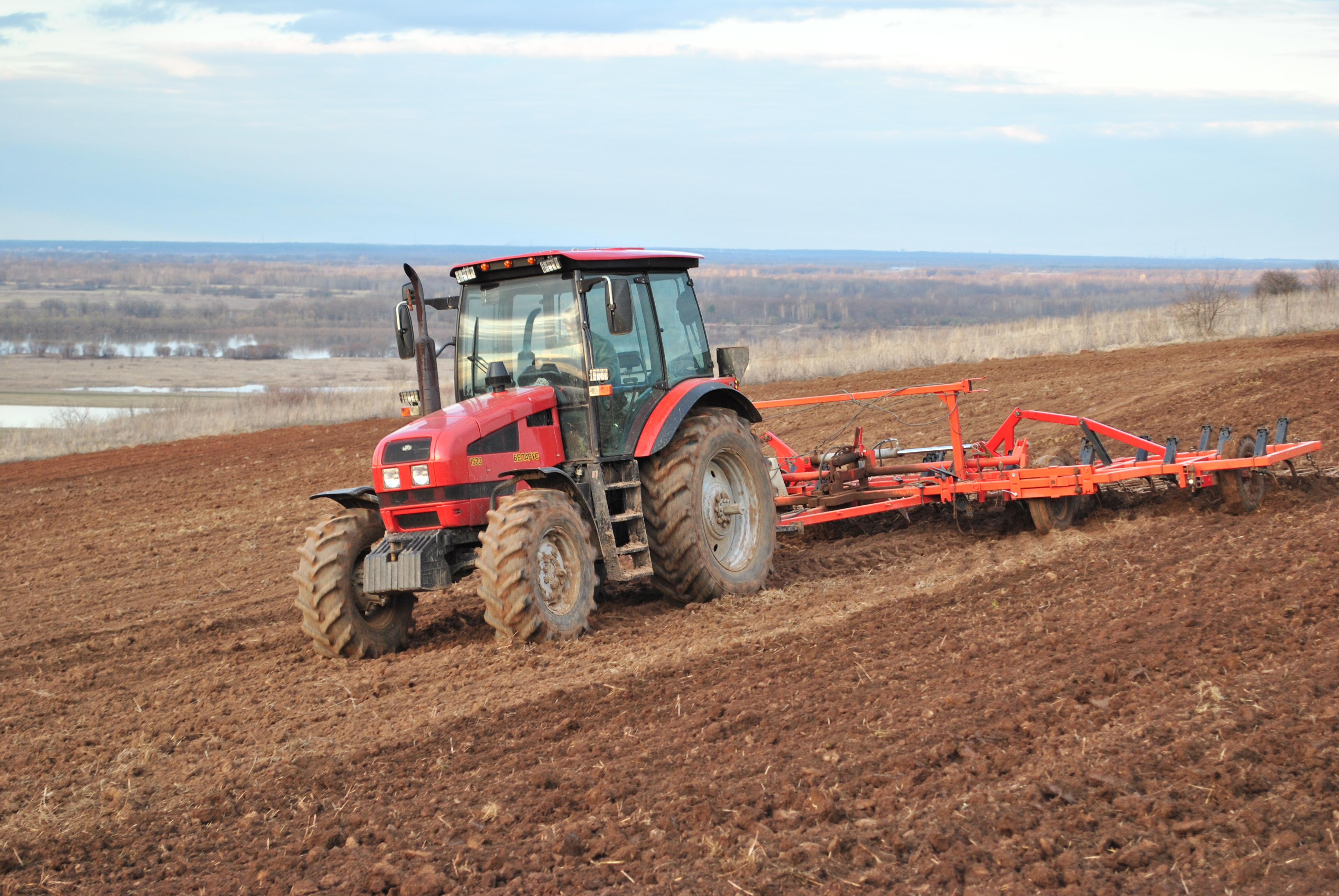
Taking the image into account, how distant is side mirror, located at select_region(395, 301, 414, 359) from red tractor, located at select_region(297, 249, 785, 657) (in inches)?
0.5

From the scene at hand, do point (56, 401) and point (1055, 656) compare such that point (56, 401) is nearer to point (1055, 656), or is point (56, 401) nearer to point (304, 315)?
point (1055, 656)

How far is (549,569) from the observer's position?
655 centimetres

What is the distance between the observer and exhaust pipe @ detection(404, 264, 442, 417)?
708 centimetres

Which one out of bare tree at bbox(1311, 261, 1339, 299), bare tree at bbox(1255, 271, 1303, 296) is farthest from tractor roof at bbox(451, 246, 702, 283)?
bare tree at bbox(1255, 271, 1303, 296)

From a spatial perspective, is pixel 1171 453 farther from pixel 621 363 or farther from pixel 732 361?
pixel 621 363

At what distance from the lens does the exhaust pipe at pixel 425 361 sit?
708 cm

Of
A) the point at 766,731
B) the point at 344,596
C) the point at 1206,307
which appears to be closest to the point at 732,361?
the point at 344,596

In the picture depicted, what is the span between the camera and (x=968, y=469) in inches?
377

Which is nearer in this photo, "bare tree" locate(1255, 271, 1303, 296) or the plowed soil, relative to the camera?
the plowed soil

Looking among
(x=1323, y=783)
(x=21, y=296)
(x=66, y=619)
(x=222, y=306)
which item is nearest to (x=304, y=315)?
(x=222, y=306)

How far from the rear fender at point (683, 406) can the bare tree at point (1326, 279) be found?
2150cm

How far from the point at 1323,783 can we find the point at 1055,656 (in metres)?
1.71

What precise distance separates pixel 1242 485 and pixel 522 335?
5.37m

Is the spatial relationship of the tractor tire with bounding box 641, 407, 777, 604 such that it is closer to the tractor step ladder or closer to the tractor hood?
the tractor step ladder
